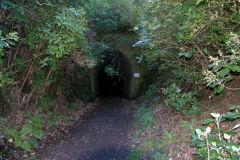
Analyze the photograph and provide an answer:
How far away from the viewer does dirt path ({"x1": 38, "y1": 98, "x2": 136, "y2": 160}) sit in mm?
4824

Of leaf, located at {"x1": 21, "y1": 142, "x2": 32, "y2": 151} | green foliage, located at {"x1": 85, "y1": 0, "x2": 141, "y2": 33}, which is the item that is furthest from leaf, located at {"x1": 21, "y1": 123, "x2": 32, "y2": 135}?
green foliage, located at {"x1": 85, "y1": 0, "x2": 141, "y2": 33}

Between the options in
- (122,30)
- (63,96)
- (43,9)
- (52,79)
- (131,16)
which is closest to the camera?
(43,9)

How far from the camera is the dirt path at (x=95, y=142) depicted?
482 cm

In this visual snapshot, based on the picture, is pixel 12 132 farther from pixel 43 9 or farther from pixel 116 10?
pixel 116 10

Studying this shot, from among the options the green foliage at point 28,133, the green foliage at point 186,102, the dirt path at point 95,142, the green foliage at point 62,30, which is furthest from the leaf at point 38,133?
the green foliage at point 186,102

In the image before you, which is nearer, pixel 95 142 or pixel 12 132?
pixel 12 132

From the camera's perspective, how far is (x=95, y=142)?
5641mm

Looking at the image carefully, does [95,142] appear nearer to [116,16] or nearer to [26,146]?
[26,146]

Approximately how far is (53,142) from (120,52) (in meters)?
7.14

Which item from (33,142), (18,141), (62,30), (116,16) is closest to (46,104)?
(33,142)

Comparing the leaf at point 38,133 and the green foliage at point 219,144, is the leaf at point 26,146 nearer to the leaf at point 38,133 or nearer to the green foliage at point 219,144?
the leaf at point 38,133

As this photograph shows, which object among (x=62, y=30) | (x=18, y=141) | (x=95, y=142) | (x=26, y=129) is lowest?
(x=95, y=142)

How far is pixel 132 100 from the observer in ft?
37.7

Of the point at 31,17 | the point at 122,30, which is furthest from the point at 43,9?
the point at 122,30
